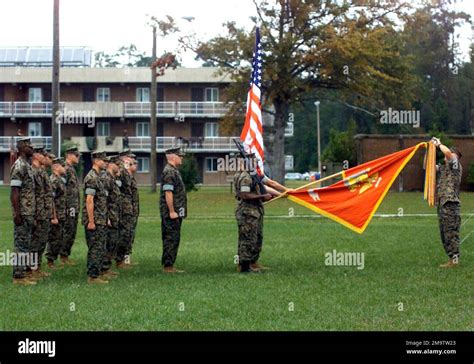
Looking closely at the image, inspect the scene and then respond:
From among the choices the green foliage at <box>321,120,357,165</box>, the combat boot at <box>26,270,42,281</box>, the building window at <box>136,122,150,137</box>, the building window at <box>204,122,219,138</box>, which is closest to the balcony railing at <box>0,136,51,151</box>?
the building window at <box>136,122,150,137</box>

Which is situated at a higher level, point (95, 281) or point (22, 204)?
point (22, 204)

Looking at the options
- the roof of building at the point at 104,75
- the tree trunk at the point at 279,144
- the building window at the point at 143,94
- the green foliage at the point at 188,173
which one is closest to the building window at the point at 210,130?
the roof of building at the point at 104,75

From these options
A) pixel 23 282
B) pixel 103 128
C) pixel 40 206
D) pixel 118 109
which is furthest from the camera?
pixel 103 128

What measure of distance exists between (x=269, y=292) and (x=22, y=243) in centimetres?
420

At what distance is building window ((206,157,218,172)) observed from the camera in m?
71.3

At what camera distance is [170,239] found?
53.0 feet

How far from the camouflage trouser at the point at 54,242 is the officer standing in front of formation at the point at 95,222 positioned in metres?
2.54

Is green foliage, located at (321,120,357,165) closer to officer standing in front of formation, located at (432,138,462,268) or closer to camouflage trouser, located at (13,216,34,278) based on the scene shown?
officer standing in front of formation, located at (432,138,462,268)

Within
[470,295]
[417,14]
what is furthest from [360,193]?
[417,14]

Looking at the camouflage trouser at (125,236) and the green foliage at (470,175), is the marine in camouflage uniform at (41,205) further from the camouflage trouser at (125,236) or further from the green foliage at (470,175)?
the green foliage at (470,175)

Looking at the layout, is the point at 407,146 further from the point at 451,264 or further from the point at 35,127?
the point at 35,127

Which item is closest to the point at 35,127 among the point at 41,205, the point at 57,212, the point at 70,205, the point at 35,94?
the point at 35,94

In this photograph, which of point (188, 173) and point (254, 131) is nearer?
point (254, 131)

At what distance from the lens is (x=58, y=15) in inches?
1268
